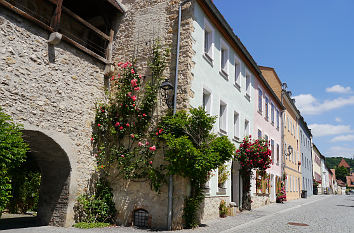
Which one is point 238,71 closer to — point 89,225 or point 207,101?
point 207,101

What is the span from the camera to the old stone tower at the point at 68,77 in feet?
26.6

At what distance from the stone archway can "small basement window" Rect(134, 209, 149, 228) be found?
2.08 meters

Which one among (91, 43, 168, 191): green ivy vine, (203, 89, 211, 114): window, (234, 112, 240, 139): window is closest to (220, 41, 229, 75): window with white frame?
(203, 89, 211, 114): window

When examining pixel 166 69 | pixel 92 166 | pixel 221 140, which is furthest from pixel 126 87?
pixel 221 140

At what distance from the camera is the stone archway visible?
30.6ft

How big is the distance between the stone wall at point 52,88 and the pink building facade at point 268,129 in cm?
948

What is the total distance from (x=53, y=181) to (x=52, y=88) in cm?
292

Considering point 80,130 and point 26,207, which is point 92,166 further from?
point 26,207

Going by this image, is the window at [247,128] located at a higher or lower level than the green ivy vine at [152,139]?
higher

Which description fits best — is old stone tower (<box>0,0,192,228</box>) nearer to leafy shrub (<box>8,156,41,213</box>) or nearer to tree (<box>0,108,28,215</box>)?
tree (<box>0,108,28,215</box>)

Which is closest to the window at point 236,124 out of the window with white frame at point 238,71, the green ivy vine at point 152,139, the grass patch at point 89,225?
the window with white frame at point 238,71

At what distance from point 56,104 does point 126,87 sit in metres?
2.52

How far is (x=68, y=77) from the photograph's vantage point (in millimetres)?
9539

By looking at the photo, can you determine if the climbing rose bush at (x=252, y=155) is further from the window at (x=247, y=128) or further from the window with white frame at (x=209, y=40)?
the window with white frame at (x=209, y=40)
